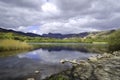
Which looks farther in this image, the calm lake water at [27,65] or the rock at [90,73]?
the calm lake water at [27,65]

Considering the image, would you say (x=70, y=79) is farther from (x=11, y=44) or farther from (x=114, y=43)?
(x=114, y=43)

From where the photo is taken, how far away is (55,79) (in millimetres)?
20719

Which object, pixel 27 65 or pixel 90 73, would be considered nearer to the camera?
pixel 90 73

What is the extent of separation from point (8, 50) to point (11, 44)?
5027 millimetres

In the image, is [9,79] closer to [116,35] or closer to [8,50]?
[8,50]

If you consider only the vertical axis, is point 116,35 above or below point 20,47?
above

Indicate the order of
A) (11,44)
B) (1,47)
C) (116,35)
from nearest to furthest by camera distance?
1. (1,47)
2. (11,44)
3. (116,35)

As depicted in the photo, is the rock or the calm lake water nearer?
the rock

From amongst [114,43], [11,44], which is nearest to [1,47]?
[11,44]

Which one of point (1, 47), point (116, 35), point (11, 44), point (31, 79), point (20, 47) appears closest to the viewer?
point (31, 79)

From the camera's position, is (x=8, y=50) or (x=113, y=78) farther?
(x=8, y=50)

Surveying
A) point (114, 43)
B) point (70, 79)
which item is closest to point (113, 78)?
point (70, 79)

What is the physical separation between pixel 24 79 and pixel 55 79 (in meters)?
3.67

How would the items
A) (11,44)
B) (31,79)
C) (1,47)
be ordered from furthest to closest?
1. (11,44)
2. (1,47)
3. (31,79)
